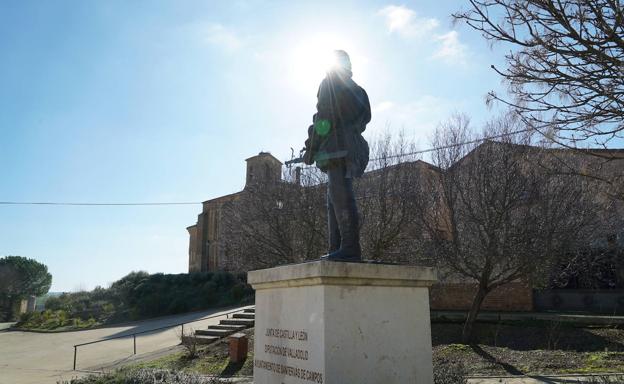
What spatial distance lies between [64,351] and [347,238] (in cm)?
1736

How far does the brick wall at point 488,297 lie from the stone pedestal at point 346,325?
14164 millimetres

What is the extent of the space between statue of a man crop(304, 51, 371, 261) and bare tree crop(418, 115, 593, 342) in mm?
8065

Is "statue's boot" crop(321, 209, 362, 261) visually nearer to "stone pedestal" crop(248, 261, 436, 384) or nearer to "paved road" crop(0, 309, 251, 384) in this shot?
"stone pedestal" crop(248, 261, 436, 384)

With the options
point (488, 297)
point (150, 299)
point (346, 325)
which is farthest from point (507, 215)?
point (150, 299)

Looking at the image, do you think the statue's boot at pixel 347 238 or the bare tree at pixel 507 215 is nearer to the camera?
the statue's boot at pixel 347 238

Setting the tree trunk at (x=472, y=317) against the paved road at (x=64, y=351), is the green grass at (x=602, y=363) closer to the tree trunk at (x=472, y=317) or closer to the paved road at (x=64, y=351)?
the tree trunk at (x=472, y=317)

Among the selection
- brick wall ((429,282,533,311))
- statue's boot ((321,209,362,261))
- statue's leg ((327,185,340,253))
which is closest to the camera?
statue's boot ((321,209,362,261))

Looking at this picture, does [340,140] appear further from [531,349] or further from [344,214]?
[531,349]

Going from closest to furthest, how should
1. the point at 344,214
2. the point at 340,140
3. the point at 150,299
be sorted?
the point at 344,214
the point at 340,140
the point at 150,299

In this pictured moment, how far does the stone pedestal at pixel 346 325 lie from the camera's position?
165 inches

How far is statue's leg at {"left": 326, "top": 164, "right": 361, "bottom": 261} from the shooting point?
4.88 metres

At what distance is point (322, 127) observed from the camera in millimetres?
5383

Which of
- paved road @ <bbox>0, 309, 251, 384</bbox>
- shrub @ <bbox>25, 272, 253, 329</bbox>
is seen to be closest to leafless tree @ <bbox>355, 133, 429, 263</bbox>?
paved road @ <bbox>0, 309, 251, 384</bbox>

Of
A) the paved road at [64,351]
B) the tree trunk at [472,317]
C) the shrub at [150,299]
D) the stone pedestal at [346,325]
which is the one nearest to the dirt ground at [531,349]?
the tree trunk at [472,317]
